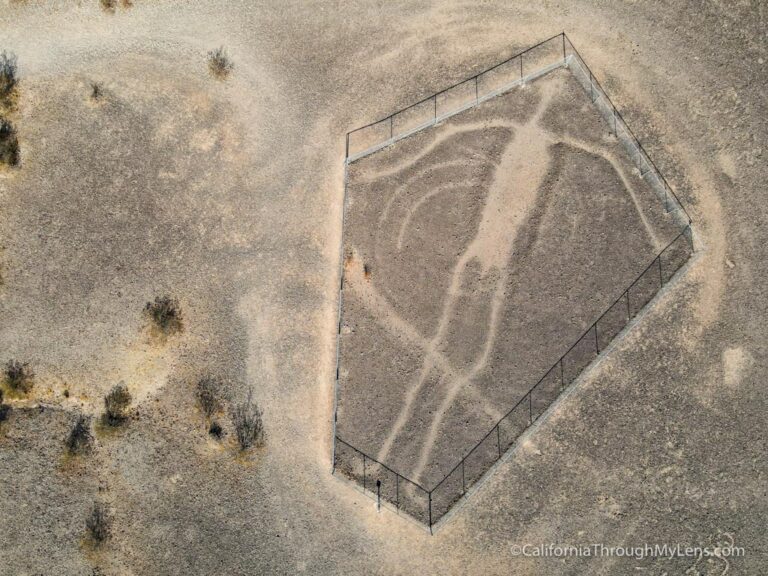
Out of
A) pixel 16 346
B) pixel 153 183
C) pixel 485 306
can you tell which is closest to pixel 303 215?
pixel 153 183

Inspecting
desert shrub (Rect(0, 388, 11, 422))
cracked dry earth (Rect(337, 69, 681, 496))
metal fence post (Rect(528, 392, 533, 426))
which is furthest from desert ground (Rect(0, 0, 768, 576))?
cracked dry earth (Rect(337, 69, 681, 496))

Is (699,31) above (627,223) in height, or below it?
above

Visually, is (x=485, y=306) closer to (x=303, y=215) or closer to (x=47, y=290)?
(x=303, y=215)

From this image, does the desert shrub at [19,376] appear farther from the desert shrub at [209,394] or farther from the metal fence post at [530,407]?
the metal fence post at [530,407]

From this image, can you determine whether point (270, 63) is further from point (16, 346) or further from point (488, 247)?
point (16, 346)

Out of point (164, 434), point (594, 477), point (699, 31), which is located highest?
point (699, 31)
